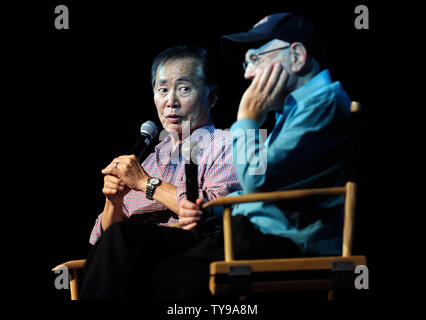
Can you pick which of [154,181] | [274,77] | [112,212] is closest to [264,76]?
[274,77]

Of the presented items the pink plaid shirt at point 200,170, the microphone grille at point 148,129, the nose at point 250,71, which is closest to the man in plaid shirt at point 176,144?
the pink plaid shirt at point 200,170

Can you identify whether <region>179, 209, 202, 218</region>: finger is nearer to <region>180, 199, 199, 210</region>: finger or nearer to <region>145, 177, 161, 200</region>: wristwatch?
<region>180, 199, 199, 210</region>: finger

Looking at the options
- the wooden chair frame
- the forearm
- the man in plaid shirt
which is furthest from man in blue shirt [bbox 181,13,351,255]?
the forearm

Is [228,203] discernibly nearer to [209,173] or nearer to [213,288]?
[213,288]

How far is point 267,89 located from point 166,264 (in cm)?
75

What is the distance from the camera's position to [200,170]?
2.87m

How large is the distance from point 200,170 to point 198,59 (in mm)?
568

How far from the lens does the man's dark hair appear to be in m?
3.04

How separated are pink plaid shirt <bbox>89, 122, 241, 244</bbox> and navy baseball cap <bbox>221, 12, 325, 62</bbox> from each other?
0.60 metres

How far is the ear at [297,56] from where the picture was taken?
239 centimetres

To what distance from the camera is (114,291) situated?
2.06m

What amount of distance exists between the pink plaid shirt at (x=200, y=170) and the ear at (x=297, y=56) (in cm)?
61

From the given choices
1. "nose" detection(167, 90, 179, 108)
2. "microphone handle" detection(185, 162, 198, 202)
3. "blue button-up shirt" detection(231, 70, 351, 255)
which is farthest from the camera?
"nose" detection(167, 90, 179, 108)

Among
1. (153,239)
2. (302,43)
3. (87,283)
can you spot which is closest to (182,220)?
(153,239)
